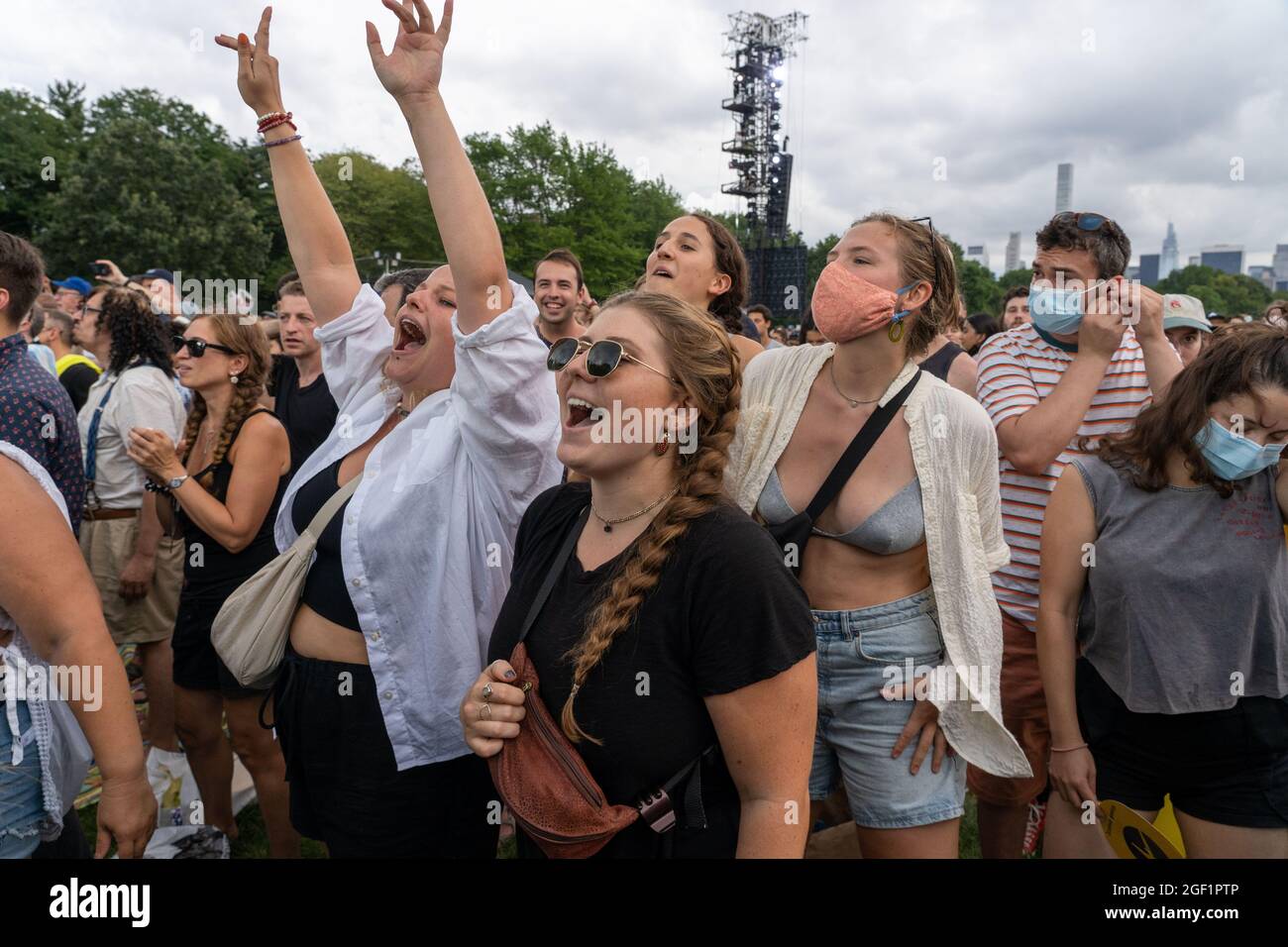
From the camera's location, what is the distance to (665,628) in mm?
1634

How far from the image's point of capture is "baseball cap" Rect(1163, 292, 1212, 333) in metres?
3.39

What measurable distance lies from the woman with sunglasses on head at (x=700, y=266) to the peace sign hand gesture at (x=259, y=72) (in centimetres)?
135

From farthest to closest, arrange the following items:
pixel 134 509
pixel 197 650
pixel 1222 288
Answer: pixel 1222 288
pixel 134 509
pixel 197 650

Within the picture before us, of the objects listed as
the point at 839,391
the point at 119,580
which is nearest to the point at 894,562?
the point at 839,391

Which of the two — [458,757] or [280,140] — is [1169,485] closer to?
[458,757]

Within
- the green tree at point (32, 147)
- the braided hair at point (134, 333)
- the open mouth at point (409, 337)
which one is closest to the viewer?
the open mouth at point (409, 337)

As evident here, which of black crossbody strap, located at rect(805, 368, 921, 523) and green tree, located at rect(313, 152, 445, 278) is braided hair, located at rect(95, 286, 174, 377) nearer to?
black crossbody strap, located at rect(805, 368, 921, 523)

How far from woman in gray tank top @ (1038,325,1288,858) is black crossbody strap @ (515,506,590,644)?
1538 millimetres

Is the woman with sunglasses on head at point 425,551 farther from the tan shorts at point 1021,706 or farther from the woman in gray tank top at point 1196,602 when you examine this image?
the tan shorts at point 1021,706

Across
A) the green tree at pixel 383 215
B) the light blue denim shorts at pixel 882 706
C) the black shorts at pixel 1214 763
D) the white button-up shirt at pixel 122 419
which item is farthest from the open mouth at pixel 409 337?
the green tree at pixel 383 215

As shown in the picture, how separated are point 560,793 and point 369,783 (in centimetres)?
80

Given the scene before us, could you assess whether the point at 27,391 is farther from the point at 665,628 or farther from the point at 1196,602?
the point at 1196,602

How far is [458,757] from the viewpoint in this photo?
221 centimetres

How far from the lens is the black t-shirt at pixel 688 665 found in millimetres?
1587
